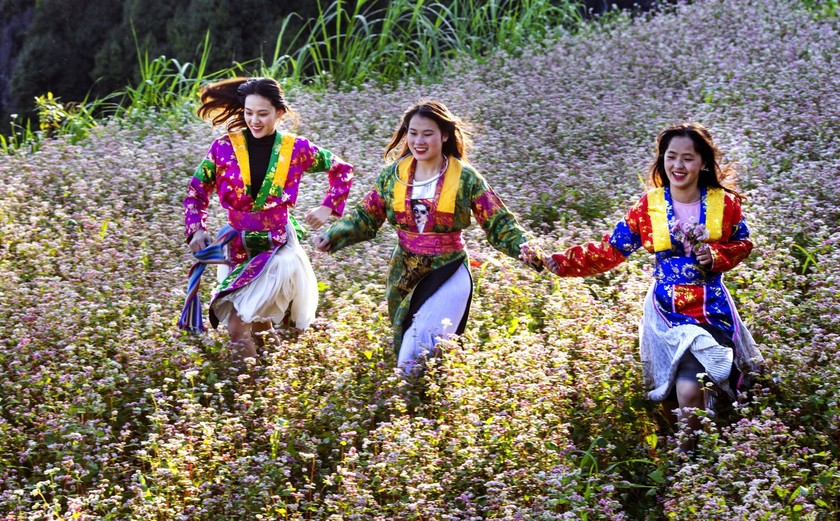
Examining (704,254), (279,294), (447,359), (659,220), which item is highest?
(659,220)

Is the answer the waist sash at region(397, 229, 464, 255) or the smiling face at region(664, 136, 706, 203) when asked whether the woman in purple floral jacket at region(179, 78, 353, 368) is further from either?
the smiling face at region(664, 136, 706, 203)

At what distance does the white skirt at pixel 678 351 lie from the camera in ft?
15.9

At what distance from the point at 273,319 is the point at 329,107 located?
4.23 m

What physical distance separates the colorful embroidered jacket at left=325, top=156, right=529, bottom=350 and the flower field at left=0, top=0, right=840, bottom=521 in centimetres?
35

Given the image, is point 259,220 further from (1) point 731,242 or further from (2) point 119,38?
(2) point 119,38

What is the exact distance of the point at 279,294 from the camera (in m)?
5.95

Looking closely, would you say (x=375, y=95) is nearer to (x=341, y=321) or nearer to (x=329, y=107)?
(x=329, y=107)

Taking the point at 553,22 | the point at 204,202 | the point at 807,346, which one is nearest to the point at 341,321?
the point at 204,202

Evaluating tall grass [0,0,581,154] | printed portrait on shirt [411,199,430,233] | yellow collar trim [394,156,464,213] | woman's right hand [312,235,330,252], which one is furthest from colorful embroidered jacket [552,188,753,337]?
tall grass [0,0,581,154]

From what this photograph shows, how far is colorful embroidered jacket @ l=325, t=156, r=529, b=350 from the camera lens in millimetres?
5559

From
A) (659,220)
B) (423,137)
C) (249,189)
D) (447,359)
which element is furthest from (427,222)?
(659,220)

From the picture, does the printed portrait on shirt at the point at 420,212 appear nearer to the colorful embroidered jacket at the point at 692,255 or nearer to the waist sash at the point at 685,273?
the colorful embroidered jacket at the point at 692,255

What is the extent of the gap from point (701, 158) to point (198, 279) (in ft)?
8.32

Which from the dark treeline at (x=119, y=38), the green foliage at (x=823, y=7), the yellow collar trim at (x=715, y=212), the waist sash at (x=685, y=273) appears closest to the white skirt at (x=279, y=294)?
the waist sash at (x=685, y=273)
